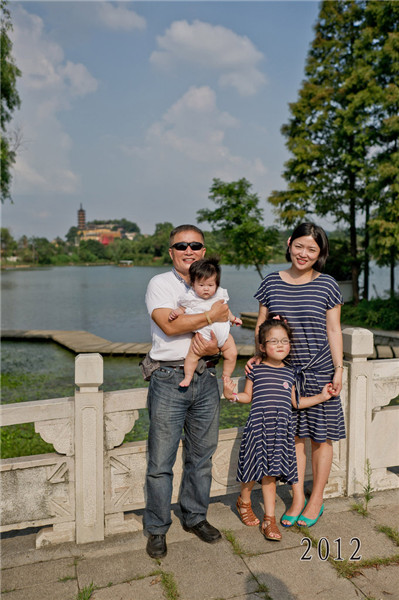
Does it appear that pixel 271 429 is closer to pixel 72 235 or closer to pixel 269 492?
pixel 269 492

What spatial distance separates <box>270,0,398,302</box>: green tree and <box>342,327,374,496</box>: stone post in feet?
43.8

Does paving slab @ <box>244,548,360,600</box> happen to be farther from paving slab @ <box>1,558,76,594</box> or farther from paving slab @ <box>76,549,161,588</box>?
paving slab @ <box>1,558,76,594</box>

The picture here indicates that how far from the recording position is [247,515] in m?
3.24

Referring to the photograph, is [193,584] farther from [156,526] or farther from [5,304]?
[5,304]

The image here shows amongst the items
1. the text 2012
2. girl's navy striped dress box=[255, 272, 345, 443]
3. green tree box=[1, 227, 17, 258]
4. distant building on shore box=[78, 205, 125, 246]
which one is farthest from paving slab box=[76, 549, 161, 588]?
distant building on shore box=[78, 205, 125, 246]

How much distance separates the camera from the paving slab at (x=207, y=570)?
2.56 m

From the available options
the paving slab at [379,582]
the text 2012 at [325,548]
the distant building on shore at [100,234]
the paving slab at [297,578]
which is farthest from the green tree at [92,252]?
the paving slab at [379,582]

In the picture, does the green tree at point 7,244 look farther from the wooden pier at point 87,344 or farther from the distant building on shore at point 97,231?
the wooden pier at point 87,344

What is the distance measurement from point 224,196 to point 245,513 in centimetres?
1704

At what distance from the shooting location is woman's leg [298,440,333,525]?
127 inches

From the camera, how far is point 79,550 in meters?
2.97

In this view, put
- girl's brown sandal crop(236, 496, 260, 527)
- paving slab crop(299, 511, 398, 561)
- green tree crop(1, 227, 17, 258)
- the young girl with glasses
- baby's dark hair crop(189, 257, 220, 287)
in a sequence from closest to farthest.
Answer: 1. baby's dark hair crop(189, 257, 220, 287)
2. paving slab crop(299, 511, 398, 561)
3. the young girl with glasses
4. girl's brown sandal crop(236, 496, 260, 527)
5. green tree crop(1, 227, 17, 258)

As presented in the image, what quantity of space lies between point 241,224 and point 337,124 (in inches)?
198

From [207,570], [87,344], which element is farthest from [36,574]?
[87,344]
